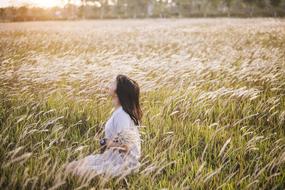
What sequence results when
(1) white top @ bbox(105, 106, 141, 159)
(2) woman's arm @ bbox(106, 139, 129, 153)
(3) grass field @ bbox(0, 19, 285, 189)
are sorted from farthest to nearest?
(1) white top @ bbox(105, 106, 141, 159) → (2) woman's arm @ bbox(106, 139, 129, 153) → (3) grass field @ bbox(0, 19, 285, 189)

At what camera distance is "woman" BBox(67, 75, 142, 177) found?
2.27m

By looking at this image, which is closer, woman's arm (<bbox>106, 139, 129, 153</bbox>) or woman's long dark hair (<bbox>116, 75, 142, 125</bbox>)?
woman's arm (<bbox>106, 139, 129, 153</bbox>)

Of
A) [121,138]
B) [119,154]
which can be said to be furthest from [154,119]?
[119,154]

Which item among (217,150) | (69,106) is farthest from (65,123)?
(217,150)

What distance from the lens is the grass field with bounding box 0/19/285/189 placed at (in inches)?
87.3

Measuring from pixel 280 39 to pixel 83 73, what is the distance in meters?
3.90

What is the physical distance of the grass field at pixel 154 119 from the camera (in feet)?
7.27

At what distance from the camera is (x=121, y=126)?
2.50m

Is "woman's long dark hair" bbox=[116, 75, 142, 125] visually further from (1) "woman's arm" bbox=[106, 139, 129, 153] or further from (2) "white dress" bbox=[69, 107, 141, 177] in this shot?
(1) "woman's arm" bbox=[106, 139, 129, 153]

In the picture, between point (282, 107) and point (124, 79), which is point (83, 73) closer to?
point (124, 79)

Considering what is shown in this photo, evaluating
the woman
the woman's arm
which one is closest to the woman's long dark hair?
the woman

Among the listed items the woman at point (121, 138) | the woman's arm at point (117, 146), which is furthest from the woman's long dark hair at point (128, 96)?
the woman's arm at point (117, 146)

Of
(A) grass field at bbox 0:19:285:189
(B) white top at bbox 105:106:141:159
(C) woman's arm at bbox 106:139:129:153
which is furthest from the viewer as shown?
(B) white top at bbox 105:106:141:159

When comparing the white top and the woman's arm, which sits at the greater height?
the white top
